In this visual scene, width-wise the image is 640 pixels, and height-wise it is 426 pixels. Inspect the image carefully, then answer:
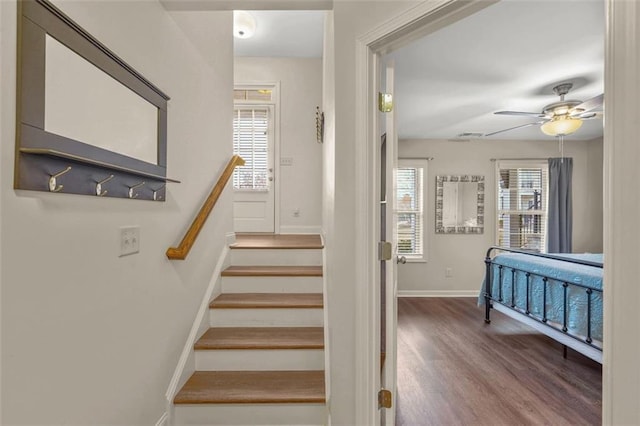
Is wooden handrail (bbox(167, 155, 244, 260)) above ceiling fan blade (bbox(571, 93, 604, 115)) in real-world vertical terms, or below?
below

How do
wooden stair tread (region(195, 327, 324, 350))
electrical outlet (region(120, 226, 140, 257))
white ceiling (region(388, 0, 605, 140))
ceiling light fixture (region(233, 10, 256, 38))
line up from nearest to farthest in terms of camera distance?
electrical outlet (region(120, 226, 140, 257)) < wooden stair tread (region(195, 327, 324, 350)) < white ceiling (region(388, 0, 605, 140)) < ceiling light fixture (region(233, 10, 256, 38))

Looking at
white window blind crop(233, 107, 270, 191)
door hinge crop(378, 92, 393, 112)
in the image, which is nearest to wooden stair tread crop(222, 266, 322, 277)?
door hinge crop(378, 92, 393, 112)

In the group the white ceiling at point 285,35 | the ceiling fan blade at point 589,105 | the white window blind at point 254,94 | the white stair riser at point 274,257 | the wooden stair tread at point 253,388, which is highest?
the white ceiling at point 285,35

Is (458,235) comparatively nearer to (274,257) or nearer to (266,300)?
(274,257)

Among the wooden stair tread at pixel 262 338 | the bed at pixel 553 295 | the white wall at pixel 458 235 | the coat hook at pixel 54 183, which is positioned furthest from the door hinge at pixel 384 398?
the white wall at pixel 458 235

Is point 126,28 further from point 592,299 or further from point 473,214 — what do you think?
point 473,214

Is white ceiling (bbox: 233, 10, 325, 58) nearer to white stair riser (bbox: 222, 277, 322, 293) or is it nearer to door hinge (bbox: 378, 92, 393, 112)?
door hinge (bbox: 378, 92, 393, 112)

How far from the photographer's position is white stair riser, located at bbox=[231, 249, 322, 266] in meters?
2.65

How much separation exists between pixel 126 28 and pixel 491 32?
229cm

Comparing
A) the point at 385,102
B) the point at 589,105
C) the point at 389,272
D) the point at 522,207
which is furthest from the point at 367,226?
the point at 522,207

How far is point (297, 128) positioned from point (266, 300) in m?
2.78

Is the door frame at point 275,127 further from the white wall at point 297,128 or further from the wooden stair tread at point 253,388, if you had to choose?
the wooden stair tread at point 253,388

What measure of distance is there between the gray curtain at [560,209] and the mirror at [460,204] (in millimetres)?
1085

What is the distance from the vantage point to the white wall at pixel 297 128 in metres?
4.26
